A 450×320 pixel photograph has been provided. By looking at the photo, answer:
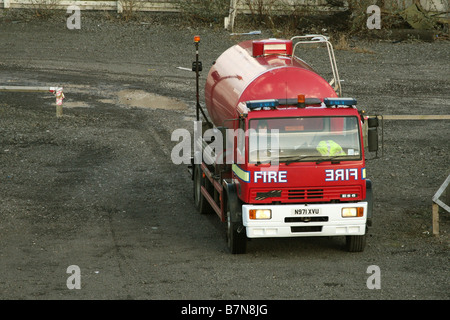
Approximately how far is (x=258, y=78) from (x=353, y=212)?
2.57 metres

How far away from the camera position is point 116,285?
38.0 ft

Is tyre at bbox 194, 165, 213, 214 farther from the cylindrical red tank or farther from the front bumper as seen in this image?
the front bumper

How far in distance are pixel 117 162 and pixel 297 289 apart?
9.00 m

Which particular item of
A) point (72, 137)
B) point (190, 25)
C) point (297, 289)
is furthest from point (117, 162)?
point (190, 25)

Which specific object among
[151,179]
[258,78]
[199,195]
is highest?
[258,78]

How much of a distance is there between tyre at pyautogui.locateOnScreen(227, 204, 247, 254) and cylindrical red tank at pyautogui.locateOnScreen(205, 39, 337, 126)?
1.76 m

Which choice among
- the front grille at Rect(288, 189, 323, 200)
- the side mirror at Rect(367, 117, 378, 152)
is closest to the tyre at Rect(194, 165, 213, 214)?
the front grille at Rect(288, 189, 323, 200)

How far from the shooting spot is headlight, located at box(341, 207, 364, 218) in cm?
1253

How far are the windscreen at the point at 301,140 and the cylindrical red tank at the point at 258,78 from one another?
2.17ft

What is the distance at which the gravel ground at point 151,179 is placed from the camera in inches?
467

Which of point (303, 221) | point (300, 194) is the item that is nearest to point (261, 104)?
point (300, 194)

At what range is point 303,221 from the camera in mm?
12492

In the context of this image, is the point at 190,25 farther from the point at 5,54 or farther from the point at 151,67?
the point at 5,54

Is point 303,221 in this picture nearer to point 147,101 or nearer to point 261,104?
point 261,104
